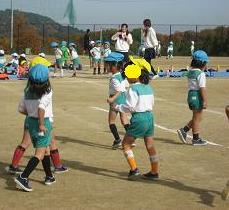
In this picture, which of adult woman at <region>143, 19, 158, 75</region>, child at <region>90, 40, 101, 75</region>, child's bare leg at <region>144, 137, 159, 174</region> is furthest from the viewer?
child at <region>90, 40, 101, 75</region>

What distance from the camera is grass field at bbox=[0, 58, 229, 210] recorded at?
657 centimetres

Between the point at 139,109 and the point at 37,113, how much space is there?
130 centimetres

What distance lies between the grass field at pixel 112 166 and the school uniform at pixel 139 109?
2.21 feet

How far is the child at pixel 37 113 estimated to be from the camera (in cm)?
684

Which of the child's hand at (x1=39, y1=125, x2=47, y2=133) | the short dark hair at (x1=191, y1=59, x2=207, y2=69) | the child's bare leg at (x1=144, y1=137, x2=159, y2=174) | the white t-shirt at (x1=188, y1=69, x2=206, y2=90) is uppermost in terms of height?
the short dark hair at (x1=191, y1=59, x2=207, y2=69)

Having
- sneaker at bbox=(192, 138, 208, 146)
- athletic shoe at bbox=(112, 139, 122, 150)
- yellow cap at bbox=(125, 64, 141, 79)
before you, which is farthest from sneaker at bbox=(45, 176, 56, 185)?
sneaker at bbox=(192, 138, 208, 146)

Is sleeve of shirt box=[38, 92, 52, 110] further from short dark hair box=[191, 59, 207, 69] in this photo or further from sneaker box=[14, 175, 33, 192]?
short dark hair box=[191, 59, 207, 69]

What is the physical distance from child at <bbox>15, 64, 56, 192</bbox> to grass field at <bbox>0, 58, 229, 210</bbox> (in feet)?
0.98

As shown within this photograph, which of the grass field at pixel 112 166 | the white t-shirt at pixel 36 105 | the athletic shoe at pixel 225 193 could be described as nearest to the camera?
the athletic shoe at pixel 225 193

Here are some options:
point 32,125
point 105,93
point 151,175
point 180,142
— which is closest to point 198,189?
point 151,175

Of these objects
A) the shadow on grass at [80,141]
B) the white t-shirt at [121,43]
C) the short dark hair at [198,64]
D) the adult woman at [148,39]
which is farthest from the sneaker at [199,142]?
the white t-shirt at [121,43]

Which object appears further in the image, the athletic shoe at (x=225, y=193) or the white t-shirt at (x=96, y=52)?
the white t-shirt at (x=96, y=52)

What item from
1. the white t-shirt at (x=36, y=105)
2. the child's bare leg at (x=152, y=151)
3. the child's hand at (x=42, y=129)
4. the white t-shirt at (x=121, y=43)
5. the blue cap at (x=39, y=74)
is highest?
the white t-shirt at (x=121, y=43)

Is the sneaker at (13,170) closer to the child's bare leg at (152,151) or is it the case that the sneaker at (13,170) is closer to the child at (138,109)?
the child at (138,109)
